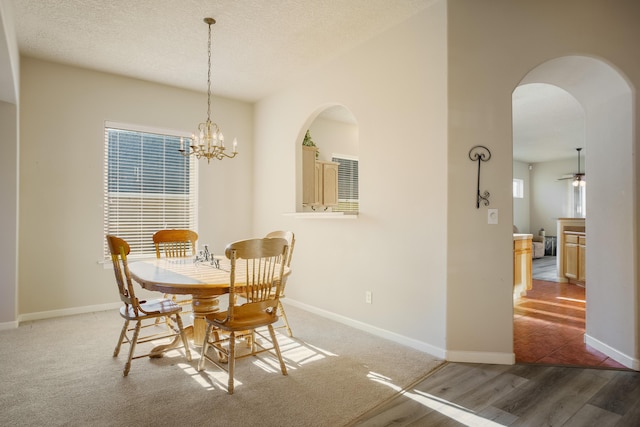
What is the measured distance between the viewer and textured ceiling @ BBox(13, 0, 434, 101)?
3.02 metres

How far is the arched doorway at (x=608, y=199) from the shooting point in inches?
109

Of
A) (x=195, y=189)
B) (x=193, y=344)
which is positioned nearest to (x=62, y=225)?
(x=195, y=189)

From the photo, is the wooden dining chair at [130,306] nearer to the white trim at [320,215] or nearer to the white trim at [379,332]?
the white trim at [379,332]

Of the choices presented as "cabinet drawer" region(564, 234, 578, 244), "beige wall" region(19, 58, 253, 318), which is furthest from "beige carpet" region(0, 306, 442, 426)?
"cabinet drawer" region(564, 234, 578, 244)

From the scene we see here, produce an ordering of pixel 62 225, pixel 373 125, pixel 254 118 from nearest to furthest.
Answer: pixel 373 125 < pixel 62 225 < pixel 254 118

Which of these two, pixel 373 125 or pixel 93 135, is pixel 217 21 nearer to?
pixel 373 125

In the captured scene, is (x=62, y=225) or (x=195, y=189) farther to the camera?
(x=195, y=189)

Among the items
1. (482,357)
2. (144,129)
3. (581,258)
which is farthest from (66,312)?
(581,258)

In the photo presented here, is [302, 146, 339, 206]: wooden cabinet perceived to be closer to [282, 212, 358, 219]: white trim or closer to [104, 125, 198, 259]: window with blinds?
[282, 212, 358, 219]: white trim

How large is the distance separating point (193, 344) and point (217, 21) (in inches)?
112

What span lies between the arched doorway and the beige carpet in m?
1.46

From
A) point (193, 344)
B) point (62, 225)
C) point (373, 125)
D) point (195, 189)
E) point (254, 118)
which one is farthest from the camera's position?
point (254, 118)

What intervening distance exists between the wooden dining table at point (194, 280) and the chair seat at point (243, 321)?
189 mm

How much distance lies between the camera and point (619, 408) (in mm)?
2199
